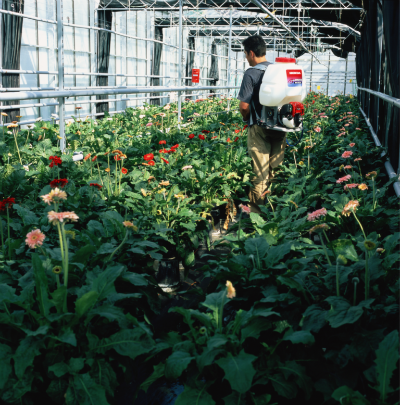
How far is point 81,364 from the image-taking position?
5.29 feet

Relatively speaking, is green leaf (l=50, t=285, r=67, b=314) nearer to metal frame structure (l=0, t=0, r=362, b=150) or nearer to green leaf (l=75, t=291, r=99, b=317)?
green leaf (l=75, t=291, r=99, b=317)

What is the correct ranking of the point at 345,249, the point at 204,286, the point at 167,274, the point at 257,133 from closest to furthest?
the point at 345,249, the point at 167,274, the point at 204,286, the point at 257,133

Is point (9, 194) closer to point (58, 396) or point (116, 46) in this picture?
point (58, 396)

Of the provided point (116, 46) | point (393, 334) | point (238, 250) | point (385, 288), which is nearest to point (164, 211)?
point (238, 250)

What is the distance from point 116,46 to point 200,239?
12.6m

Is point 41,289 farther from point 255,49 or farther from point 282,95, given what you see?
point 255,49

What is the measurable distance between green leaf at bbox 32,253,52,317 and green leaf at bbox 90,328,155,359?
0.21 m

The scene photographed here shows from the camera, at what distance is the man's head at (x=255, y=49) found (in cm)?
443

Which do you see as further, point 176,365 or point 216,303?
point 216,303

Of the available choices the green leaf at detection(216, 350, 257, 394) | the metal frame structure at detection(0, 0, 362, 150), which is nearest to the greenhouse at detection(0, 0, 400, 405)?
the green leaf at detection(216, 350, 257, 394)

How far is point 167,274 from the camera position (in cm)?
310

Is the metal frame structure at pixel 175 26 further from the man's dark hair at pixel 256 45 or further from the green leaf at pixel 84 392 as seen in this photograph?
the green leaf at pixel 84 392

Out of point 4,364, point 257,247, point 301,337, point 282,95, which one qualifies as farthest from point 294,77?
point 4,364

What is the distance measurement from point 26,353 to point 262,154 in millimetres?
3486
